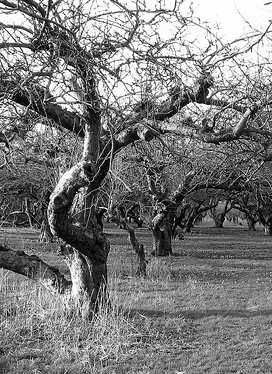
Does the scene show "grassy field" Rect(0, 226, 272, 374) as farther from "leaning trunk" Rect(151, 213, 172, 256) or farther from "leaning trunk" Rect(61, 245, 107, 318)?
"leaning trunk" Rect(151, 213, 172, 256)

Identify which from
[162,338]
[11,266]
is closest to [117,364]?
[162,338]

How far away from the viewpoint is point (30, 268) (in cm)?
773

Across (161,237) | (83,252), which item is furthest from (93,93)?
(161,237)

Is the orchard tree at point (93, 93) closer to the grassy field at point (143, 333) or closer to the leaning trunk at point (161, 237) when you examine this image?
the grassy field at point (143, 333)

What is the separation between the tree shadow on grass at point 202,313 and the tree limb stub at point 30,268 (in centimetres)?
171

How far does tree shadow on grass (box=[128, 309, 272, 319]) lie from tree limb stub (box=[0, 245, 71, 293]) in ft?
Result: 5.62

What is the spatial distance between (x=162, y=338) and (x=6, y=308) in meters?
2.74

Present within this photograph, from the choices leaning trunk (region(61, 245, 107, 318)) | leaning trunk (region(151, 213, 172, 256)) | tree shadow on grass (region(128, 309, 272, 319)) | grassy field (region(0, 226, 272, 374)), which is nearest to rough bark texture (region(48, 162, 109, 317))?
leaning trunk (region(61, 245, 107, 318))

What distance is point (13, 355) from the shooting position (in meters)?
6.46

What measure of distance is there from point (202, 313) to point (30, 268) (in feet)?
11.7

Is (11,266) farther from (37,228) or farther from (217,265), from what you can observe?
(37,228)

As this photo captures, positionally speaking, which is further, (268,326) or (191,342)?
(268,326)

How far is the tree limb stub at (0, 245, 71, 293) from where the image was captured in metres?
7.66

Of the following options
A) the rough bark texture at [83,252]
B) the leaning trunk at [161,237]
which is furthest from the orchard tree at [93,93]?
the leaning trunk at [161,237]
